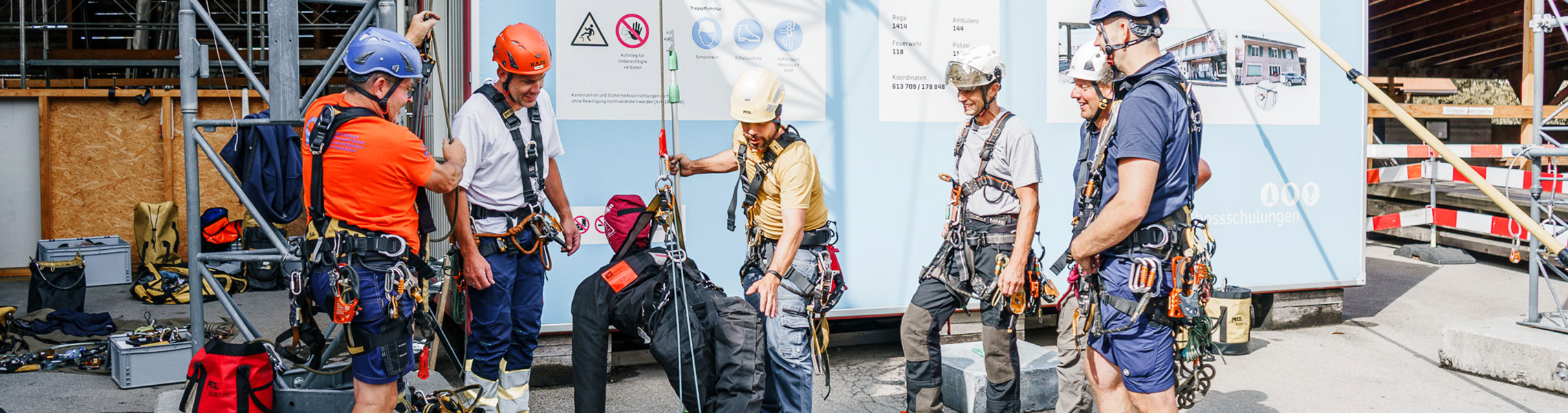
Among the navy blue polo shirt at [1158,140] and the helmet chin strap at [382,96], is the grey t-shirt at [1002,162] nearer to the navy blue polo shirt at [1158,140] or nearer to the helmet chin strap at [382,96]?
the navy blue polo shirt at [1158,140]

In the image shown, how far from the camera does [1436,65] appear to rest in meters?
17.2

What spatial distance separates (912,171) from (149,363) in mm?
4636

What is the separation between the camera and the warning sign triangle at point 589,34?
5.91 m

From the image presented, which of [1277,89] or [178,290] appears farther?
[178,290]

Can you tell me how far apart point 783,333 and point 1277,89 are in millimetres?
4910

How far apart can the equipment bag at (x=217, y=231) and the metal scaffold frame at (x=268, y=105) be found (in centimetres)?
565

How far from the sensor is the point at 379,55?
380 cm

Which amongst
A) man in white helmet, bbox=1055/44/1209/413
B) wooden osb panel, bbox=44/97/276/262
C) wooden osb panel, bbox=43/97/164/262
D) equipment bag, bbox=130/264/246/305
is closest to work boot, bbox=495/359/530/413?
man in white helmet, bbox=1055/44/1209/413

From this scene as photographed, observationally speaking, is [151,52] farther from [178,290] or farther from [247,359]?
[247,359]

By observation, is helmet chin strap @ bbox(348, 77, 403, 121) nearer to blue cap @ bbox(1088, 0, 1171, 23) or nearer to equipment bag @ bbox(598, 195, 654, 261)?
equipment bag @ bbox(598, 195, 654, 261)

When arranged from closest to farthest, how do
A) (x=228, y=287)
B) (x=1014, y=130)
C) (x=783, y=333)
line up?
(x=783, y=333) < (x=1014, y=130) < (x=228, y=287)

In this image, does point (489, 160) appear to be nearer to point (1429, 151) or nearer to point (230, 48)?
point (230, 48)

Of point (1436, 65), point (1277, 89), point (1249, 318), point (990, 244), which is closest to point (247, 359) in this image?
point (990, 244)

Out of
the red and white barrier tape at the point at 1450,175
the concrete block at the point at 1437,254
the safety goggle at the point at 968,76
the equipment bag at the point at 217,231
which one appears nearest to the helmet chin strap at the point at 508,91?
the safety goggle at the point at 968,76
